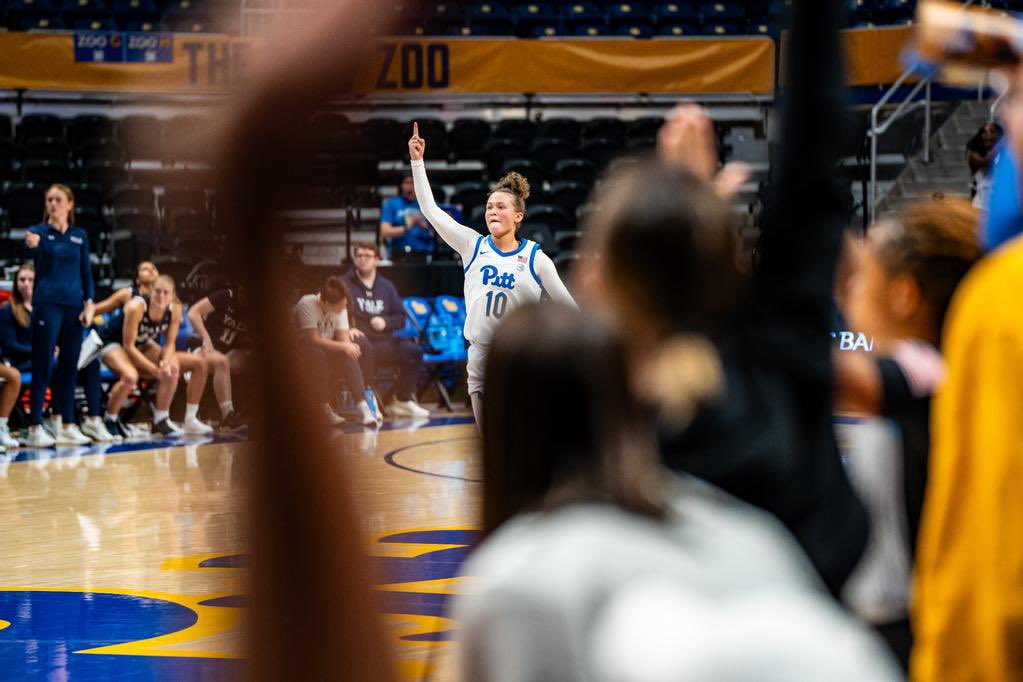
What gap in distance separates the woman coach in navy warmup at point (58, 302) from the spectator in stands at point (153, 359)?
1.81ft

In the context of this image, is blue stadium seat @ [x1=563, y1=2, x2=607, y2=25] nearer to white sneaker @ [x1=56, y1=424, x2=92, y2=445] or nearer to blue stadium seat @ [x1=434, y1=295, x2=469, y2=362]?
blue stadium seat @ [x1=434, y1=295, x2=469, y2=362]

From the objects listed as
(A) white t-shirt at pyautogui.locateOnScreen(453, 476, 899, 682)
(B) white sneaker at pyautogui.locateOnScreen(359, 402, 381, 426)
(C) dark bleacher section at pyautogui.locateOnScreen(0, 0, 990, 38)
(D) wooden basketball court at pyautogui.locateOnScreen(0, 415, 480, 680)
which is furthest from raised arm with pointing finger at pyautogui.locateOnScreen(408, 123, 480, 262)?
(C) dark bleacher section at pyautogui.locateOnScreen(0, 0, 990, 38)

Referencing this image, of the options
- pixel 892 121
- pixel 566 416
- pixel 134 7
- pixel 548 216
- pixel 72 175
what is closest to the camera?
pixel 566 416

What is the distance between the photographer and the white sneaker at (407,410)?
14.6m

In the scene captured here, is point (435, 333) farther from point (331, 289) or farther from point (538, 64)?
point (331, 289)

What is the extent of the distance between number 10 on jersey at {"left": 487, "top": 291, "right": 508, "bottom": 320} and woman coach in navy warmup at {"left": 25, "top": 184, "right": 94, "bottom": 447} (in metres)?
5.53

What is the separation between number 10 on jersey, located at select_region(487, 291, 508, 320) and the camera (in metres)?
7.74

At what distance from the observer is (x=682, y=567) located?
0.89m

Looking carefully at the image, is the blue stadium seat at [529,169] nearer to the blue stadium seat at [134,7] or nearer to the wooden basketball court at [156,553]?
the blue stadium seat at [134,7]

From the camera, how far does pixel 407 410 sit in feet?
48.3

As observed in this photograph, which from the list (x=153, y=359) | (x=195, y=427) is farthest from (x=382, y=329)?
(x=153, y=359)

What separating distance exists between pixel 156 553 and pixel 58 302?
19.1 feet

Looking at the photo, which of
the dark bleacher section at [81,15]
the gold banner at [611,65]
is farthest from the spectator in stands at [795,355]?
the dark bleacher section at [81,15]

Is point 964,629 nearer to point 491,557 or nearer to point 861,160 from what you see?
point 491,557
